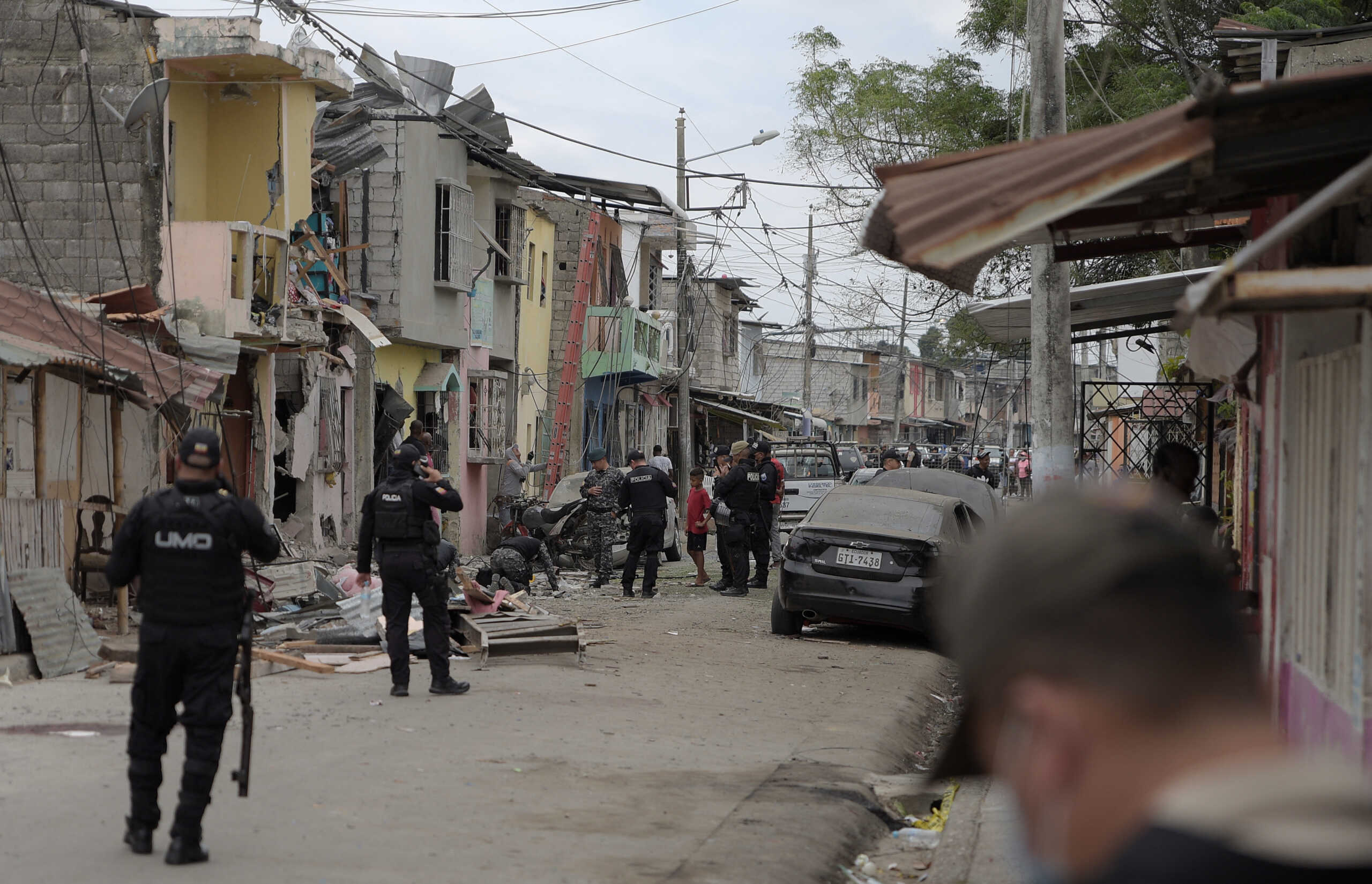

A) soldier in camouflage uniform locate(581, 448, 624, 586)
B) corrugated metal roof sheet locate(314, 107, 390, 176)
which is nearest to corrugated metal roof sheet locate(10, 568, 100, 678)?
soldier in camouflage uniform locate(581, 448, 624, 586)

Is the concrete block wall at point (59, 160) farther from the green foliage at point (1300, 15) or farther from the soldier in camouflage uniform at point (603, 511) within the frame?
the green foliage at point (1300, 15)

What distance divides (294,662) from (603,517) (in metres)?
8.57

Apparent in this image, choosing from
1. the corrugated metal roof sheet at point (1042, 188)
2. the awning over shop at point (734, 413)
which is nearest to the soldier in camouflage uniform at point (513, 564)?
the corrugated metal roof sheet at point (1042, 188)

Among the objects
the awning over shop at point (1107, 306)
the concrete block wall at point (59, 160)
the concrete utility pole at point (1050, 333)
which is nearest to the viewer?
the awning over shop at point (1107, 306)

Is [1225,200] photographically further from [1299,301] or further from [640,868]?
[640,868]

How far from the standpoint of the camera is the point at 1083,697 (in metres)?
1.39

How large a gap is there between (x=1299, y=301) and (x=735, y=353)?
54.9 metres

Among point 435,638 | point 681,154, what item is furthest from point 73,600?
point 681,154

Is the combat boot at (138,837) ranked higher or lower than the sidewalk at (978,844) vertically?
higher

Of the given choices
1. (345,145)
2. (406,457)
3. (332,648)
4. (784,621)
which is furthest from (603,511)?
(406,457)

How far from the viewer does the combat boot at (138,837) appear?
616 cm

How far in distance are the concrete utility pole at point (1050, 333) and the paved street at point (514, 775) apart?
2445mm

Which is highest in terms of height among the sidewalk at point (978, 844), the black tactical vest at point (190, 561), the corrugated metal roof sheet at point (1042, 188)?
the corrugated metal roof sheet at point (1042, 188)

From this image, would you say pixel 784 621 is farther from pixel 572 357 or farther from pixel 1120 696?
pixel 572 357
